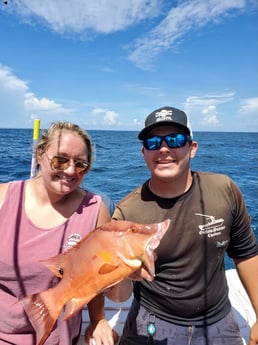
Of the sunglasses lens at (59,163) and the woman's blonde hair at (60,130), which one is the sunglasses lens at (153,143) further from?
the sunglasses lens at (59,163)

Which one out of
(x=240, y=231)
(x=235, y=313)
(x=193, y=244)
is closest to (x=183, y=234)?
(x=193, y=244)

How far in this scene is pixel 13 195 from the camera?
2242 mm

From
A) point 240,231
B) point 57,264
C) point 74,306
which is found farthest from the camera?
point 240,231

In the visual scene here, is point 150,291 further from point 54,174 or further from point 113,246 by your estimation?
point 54,174

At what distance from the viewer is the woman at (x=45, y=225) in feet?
6.89

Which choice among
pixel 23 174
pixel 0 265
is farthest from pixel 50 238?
pixel 23 174

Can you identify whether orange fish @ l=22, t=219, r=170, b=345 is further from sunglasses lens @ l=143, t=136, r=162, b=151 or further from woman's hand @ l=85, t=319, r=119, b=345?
sunglasses lens @ l=143, t=136, r=162, b=151

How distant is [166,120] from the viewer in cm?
217

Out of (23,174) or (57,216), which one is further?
(23,174)

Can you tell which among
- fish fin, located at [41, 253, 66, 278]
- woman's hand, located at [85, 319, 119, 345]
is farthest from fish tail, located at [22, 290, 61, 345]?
woman's hand, located at [85, 319, 119, 345]

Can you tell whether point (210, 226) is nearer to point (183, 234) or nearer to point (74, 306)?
point (183, 234)

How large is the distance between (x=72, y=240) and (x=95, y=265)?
2.13 ft

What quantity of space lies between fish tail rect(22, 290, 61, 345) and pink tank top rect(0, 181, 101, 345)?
1.22ft

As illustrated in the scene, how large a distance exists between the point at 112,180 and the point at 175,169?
1472 cm
